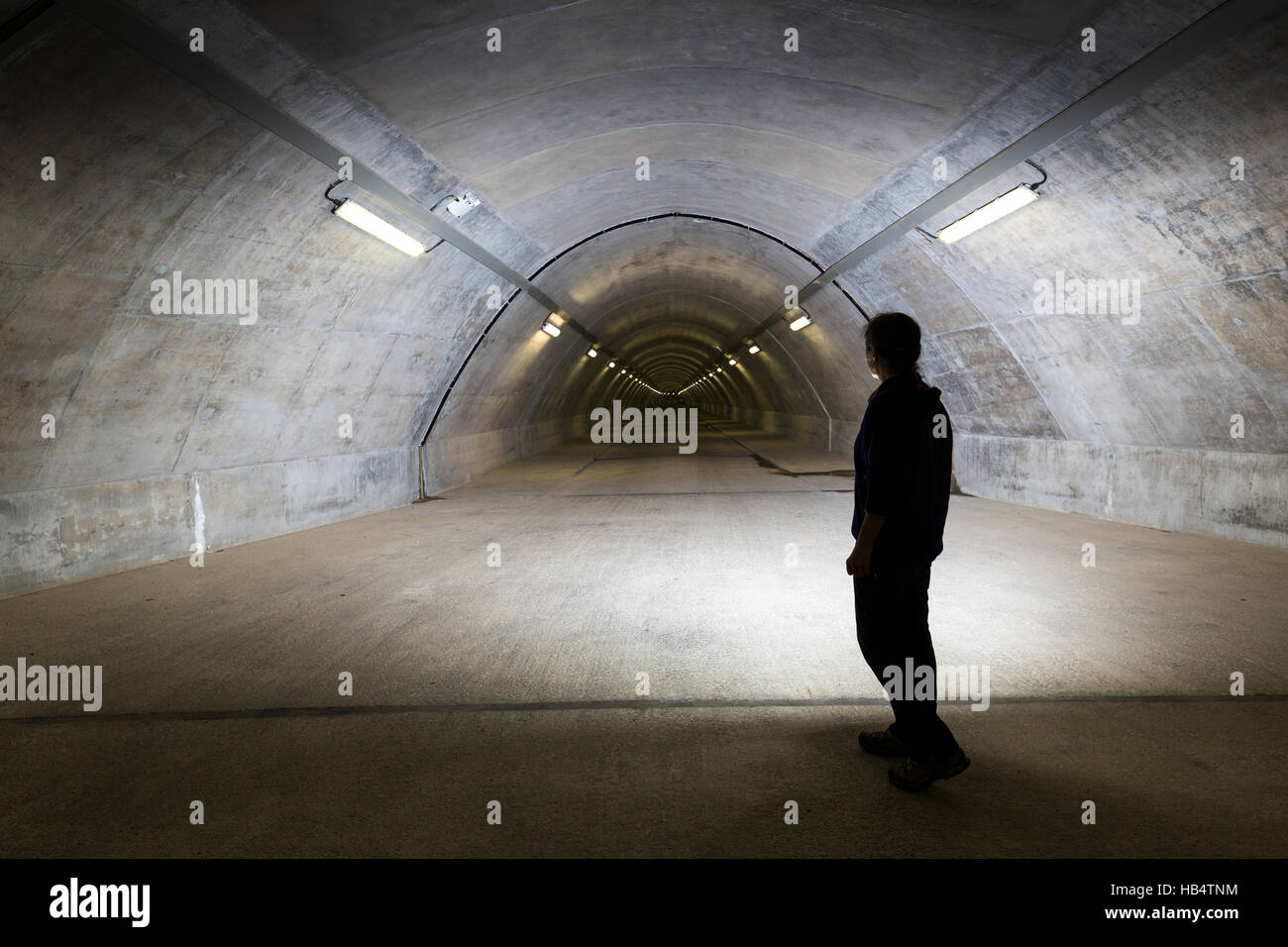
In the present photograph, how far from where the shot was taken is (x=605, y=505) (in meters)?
12.7

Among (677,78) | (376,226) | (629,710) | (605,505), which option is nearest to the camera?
(629,710)

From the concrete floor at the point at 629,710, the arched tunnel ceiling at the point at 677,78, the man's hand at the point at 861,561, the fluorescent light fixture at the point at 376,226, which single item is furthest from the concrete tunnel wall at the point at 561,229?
the man's hand at the point at 861,561

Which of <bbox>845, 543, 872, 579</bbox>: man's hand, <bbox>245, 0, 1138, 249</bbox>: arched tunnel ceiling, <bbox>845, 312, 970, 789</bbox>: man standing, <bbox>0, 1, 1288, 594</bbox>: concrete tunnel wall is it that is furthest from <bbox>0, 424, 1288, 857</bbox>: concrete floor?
<bbox>245, 0, 1138, 249</bbox>: arched tunnel ceiling

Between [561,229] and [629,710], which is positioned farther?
[561,229]

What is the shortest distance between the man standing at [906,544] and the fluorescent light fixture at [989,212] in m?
5.09

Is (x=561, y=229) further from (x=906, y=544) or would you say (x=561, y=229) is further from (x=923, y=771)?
(x=923, y=771)

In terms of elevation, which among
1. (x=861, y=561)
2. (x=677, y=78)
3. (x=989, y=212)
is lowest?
(x=861, y=561)

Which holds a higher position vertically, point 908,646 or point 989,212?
point 989,212

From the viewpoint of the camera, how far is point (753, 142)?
8.80 m

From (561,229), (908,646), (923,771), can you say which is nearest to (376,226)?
(561,229)

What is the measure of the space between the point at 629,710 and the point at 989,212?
6.55 m

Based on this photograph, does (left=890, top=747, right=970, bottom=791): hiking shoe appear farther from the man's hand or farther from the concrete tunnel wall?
the concrete tunnel wall
